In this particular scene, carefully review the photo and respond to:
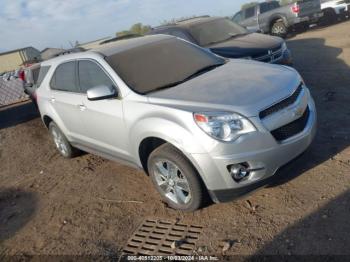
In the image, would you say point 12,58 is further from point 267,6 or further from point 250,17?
point 267,6

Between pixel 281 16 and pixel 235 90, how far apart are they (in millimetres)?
13366

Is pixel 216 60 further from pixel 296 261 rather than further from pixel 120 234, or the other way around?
pixel 296 261

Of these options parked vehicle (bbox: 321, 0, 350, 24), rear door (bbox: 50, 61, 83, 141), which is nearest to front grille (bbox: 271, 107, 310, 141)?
rear door (bbox: 50, 61, 83, 141)

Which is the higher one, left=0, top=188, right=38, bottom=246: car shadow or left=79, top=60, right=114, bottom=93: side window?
Answer: left=79, top=60, right=114, bottom=93: side window

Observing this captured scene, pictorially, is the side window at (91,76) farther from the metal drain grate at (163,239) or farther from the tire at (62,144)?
the metal drain grate at (163,239)

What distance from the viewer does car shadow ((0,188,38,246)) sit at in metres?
4.78

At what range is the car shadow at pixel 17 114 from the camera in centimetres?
1097

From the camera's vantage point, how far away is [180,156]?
3.80m

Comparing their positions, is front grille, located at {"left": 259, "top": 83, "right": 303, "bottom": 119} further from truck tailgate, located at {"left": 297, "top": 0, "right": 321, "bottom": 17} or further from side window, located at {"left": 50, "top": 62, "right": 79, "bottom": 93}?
truck tailgate, located at {"left": 297, "top": 0, "right": 321, "bottom": 17}

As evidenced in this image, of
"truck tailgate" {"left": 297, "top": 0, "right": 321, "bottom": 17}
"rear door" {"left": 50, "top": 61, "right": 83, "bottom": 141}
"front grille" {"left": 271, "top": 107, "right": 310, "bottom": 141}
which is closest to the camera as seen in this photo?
"front grille" {"left": 271, "top": 107, "right": 310, "bottom": 141}

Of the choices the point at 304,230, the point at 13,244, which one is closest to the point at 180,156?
the point at 304,230

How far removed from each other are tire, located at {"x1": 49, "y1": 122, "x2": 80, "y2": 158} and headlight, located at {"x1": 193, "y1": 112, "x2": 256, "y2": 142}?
3.37 meters

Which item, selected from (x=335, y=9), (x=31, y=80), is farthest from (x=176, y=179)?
(x=335, y=9)

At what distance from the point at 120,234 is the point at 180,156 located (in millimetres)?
1103
